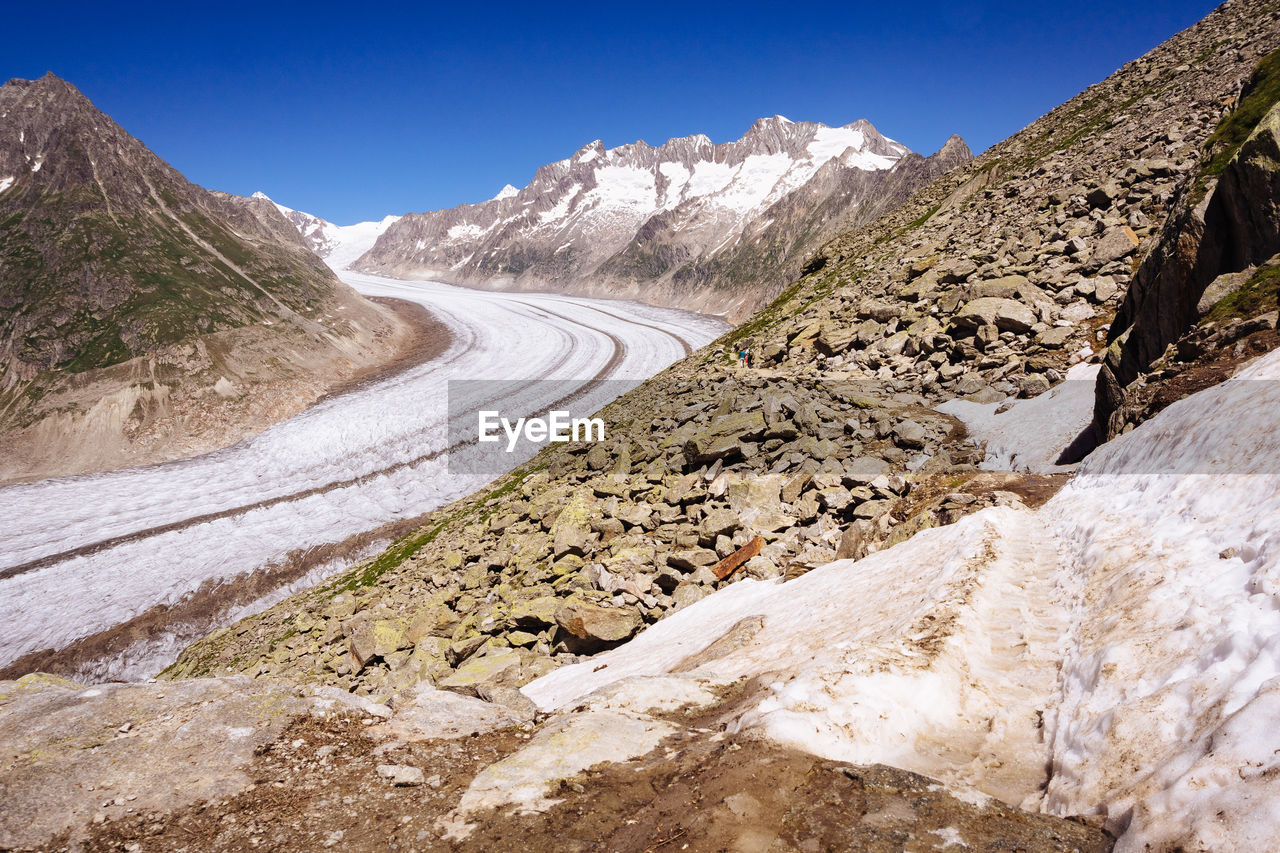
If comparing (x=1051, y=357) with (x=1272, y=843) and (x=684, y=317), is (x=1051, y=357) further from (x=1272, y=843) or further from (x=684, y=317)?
(x=684, y=317)

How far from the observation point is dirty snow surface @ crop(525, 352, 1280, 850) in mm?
3113

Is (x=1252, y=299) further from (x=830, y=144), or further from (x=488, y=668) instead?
(x=830, y=144)

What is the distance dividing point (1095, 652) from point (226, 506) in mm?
32406

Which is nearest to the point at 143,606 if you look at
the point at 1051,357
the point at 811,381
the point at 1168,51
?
the point at 811,381

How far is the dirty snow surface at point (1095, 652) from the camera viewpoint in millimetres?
3113

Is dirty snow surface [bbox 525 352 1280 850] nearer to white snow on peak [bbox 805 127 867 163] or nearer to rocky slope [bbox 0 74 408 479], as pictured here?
rocky slope [bbox 0 74 408 479]

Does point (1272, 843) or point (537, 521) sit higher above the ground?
point (1272, 843)

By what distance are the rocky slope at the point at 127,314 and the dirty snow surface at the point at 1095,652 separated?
39.5 metres

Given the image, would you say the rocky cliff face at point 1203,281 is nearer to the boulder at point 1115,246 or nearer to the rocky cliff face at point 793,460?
the rocky cliff face at point 793,460

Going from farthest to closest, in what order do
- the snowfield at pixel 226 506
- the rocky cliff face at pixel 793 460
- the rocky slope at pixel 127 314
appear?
the rocky slope at pixel 127 314 < the snowfield at pixel 226 506 < the rocky cliff face at pixel 793 460

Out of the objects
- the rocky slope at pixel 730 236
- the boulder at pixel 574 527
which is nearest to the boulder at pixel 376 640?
the boulder at pixel 574 527

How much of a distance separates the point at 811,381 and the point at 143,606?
2546 centimetres

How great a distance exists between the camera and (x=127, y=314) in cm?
3869

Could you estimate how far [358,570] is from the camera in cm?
2072
